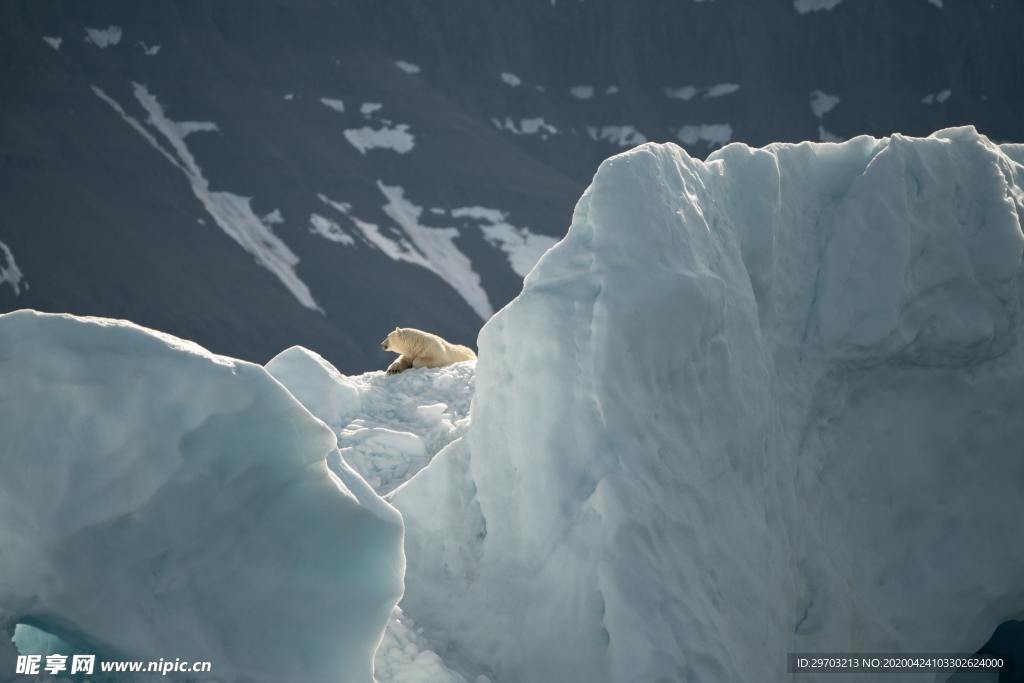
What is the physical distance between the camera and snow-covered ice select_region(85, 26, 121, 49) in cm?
3158

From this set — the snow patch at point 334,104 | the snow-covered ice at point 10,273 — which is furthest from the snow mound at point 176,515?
the snow patch at point 334,104

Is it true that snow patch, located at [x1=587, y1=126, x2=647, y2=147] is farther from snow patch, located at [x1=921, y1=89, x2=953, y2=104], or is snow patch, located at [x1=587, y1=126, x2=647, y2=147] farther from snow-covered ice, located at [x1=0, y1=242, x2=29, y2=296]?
snow-covered ice, located at [x1=0, y1=242, x2=29, y2=296]

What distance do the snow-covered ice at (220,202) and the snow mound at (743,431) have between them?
936 inches

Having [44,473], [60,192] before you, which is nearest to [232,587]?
Result: [44,473]

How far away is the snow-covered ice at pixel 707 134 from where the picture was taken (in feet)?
115

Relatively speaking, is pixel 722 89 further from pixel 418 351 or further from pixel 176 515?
pixel 176 515

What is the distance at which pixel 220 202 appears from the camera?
1217 inches

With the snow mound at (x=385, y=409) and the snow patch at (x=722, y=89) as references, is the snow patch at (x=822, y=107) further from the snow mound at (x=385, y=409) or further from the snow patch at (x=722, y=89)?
the snow mound at (x=385, y=409)

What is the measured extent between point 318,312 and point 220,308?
2.99 m

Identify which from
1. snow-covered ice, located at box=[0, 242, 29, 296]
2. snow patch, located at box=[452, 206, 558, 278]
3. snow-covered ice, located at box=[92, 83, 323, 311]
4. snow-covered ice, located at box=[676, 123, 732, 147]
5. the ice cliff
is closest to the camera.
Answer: the ice cliff

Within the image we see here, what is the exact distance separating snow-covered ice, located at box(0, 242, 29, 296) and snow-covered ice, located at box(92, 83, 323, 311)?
6890mm

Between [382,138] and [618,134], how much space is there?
28.6ft

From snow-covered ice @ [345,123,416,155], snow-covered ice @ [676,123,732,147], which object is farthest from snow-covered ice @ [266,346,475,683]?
snow-covered ice @ [676,123,732,147]

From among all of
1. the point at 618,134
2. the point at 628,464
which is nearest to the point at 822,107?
the point at 618,134
